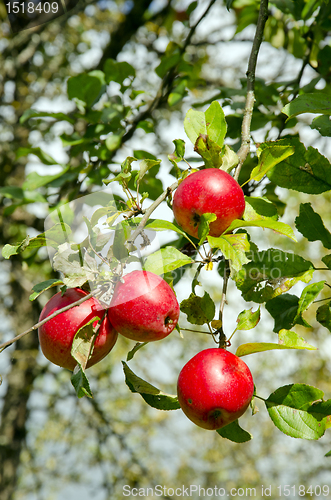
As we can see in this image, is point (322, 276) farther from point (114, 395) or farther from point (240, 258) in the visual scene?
point (240, 258)

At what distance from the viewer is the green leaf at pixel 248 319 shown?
71 centimetres

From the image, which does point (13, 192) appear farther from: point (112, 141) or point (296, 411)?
point (296, 411)

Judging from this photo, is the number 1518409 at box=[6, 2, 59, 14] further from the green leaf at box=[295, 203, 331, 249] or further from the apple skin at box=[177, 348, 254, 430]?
the apple skin at box=[177, 348, 254, 430]

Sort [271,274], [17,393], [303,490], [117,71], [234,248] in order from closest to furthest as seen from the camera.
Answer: [234,248], [271,274], [117,71], [17,393], [303,490]

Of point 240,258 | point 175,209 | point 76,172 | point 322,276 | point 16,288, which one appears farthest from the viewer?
point 322,276

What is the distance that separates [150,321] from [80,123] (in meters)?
2.21

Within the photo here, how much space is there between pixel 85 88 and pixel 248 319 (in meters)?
1.02

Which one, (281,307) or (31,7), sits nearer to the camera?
(281,307)

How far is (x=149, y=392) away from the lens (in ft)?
2.37

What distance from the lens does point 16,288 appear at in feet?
9.96

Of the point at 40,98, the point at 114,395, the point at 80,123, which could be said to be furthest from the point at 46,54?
the point at 114,395

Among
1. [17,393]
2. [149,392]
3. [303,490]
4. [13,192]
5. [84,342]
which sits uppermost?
[84,342]

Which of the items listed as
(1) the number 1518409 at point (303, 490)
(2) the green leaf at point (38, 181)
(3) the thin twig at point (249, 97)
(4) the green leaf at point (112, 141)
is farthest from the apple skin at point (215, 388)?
(1) the number 1518409 at point (303, 490)

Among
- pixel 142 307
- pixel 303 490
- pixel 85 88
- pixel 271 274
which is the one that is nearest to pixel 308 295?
pixel 271 274
